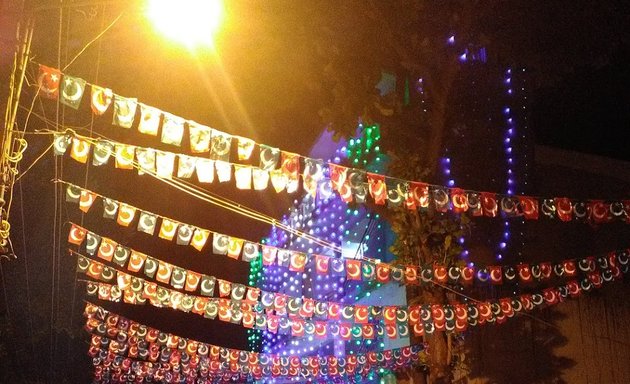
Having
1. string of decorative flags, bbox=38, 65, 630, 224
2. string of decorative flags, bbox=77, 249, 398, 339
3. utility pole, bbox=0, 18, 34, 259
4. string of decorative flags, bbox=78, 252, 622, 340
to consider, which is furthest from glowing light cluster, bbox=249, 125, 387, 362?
utility pole, bbox=0, 18, 34, 259

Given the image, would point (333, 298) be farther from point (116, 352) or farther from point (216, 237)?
point (216, 237)

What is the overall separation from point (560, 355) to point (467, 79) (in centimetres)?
601

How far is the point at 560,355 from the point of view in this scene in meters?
12.4

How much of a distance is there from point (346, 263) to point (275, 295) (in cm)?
349

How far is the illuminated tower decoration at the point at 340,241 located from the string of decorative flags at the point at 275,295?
1059 millimetres

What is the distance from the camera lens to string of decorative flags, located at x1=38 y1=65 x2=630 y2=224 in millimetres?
8383

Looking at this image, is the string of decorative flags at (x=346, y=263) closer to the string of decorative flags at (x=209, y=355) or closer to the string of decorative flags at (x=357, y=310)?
the string of decorative flags at (x=357, y=310)

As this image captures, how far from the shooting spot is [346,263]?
12.6 m

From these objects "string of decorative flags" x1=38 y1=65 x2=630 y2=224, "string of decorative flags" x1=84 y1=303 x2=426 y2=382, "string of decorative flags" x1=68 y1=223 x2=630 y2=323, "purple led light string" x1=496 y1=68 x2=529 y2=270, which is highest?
"purple led light string" x1=496 y1=68 x2=529 y2=270

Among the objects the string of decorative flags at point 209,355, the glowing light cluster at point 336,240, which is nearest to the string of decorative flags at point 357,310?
the glowing light cluster at point 336,240

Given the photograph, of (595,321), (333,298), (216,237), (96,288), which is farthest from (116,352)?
(595,321)

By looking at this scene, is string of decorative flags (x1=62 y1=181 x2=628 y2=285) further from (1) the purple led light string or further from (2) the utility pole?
(2) the utility pole

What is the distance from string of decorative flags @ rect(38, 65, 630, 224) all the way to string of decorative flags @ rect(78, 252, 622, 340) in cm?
203

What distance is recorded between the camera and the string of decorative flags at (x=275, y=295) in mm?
11680
